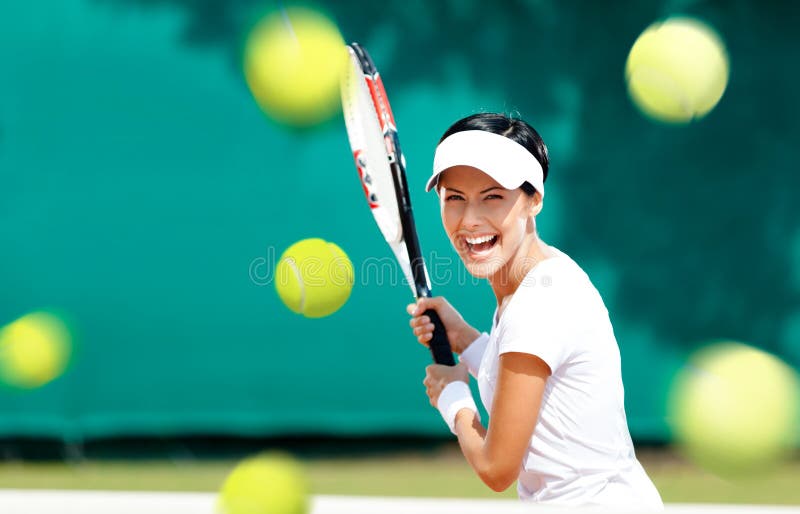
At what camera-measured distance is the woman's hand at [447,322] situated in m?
2.53

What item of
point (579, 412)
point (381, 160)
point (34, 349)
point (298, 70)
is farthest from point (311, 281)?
point (34, 349)

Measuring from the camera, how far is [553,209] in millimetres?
4941

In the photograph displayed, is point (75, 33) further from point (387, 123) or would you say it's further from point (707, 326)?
point (707, 326)

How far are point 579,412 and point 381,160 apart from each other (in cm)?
139

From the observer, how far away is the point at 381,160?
120 inches

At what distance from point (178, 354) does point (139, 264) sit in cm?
56

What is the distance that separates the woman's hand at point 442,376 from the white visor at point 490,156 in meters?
0.50

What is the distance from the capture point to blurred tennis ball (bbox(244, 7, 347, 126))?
3.91 metres

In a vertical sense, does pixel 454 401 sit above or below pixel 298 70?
below

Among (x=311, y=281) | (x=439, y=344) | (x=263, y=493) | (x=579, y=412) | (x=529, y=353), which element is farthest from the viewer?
(x=311, y=281)

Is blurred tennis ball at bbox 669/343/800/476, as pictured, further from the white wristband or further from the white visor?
the white visor

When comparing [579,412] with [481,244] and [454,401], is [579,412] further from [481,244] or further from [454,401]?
[481,244]

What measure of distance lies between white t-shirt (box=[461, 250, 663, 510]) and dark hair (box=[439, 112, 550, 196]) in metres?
0.28

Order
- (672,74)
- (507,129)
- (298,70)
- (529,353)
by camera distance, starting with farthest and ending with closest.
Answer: (298,70)
(672,74)
(507,129)
(529,353)
